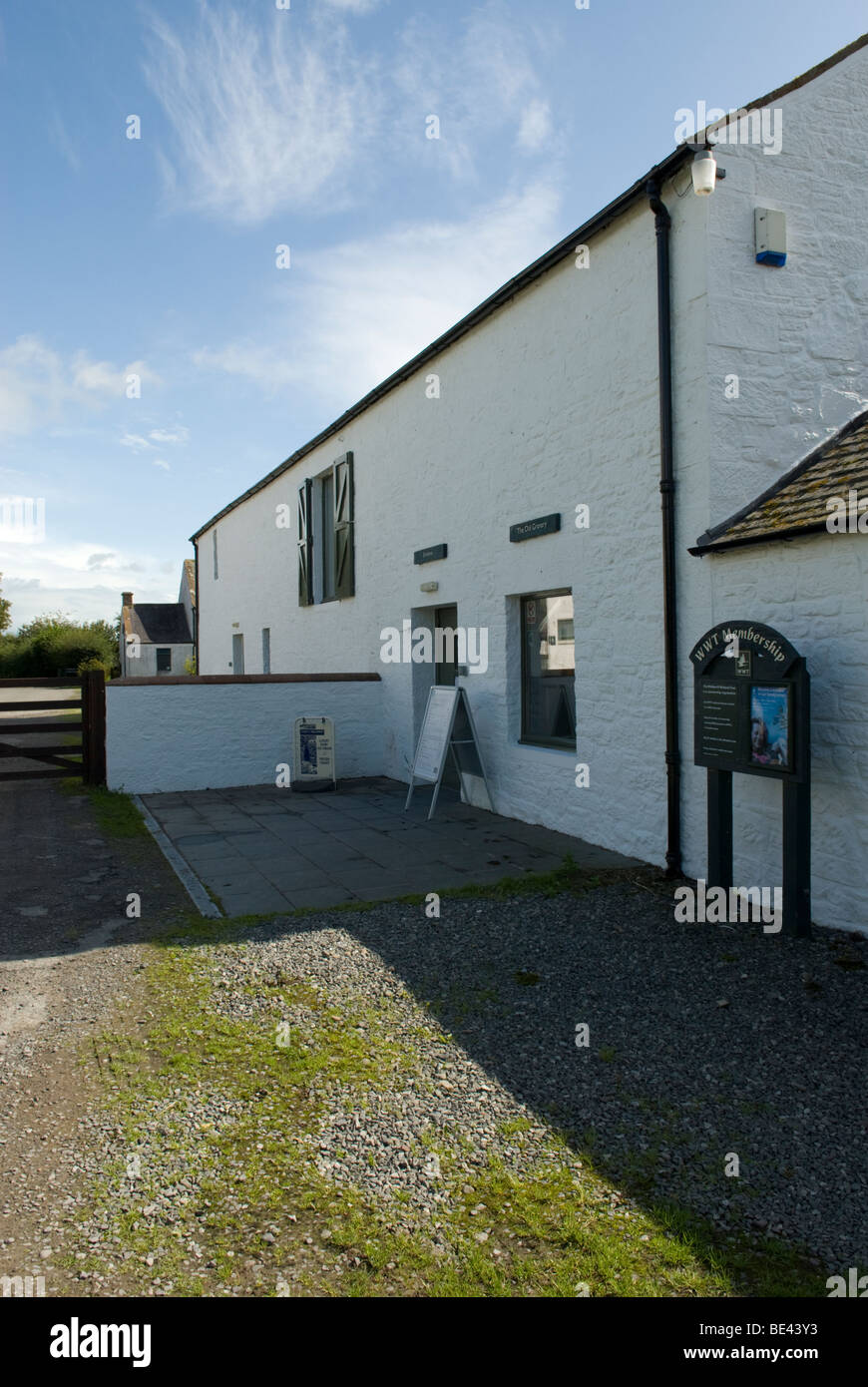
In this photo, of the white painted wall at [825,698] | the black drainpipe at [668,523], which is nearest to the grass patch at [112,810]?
the black drainpipe at [668,523]

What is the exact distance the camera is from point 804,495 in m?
6.05

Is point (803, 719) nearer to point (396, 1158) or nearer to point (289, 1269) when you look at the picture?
point (396, 1158)

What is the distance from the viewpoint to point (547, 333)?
8484 mm

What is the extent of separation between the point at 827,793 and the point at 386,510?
8.15 m

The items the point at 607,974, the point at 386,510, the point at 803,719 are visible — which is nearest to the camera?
the point at 607,974

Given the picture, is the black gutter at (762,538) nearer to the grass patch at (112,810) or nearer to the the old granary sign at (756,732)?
the the old granary sign at (756,732)

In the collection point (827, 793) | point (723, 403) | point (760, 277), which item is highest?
point (760, 277)

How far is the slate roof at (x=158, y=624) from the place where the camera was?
56188mm

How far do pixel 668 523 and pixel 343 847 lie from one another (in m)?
3.78

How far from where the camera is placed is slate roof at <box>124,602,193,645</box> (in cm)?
5619

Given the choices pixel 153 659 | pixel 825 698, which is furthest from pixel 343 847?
pixel 153 659

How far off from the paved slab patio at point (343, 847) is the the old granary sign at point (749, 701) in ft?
5.52

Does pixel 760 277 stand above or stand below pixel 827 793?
above
